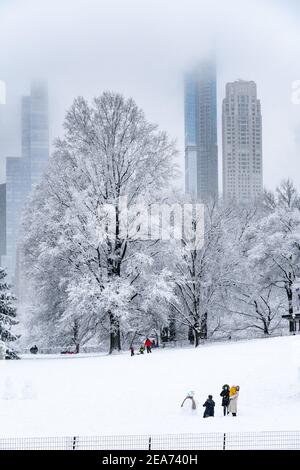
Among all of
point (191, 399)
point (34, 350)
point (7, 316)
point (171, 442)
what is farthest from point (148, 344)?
point (171, 442)

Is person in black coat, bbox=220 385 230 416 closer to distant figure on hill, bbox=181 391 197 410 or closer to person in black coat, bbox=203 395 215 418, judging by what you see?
person in black coat, bbox=203 395 215 418

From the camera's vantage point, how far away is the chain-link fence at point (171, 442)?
9.27m

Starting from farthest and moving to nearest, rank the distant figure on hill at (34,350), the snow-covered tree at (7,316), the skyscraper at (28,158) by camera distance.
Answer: the distant figure on hill at (34,350) < the snow-covered tree at (7,316) < the skyscraper at (28,158)

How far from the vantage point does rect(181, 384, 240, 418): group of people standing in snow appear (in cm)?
1114

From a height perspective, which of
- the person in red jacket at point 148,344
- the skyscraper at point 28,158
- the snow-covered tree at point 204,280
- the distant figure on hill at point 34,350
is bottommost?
the distant figure on hill at point 34,350

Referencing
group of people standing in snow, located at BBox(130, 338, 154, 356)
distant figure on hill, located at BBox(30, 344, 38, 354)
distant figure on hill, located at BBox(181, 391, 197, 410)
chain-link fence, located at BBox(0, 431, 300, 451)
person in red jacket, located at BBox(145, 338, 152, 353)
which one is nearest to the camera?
chain-link fence, located at BBox(0, 431, 300, 451)

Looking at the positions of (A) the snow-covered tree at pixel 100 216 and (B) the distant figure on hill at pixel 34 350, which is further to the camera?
(B) the distant figure on hill at pixel 34 350

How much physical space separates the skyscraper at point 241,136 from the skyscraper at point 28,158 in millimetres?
2992

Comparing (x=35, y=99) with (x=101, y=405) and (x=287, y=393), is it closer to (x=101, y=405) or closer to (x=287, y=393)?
(x=101, y=405)

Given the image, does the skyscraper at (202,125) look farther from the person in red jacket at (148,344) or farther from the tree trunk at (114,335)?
the person in red jacket at (148,344)

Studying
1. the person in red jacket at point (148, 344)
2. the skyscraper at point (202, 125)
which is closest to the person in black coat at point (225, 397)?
the skyscraper at point (202, 125)

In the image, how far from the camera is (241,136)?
1202 centimetres

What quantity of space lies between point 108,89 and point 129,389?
5470mm

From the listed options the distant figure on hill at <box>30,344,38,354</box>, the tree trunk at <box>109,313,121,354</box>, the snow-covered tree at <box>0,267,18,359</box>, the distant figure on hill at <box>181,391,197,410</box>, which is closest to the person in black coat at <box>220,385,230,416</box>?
the distant figure on hill at <box>181,391,197,410</box>
